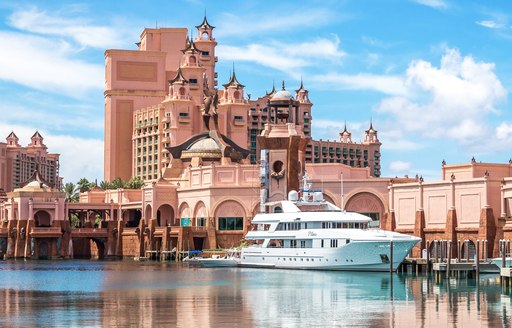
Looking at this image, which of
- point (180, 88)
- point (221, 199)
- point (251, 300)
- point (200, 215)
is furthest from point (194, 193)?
point (251, 300)

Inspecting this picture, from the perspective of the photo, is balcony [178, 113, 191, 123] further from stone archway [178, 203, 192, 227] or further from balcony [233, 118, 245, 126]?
stone archway [178, 203, 192, 227]

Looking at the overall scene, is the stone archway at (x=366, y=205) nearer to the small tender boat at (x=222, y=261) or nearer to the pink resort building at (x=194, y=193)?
the pink resort building at (x=194, y=193)

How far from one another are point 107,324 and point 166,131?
5185 inches

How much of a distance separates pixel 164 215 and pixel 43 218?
21499mm

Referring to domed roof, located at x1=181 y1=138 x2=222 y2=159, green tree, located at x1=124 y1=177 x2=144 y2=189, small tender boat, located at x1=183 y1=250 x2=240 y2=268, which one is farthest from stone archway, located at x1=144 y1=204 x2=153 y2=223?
small tender boat, located at x1=183 y1=250 x2=240 y2=268

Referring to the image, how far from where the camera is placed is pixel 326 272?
102 metres

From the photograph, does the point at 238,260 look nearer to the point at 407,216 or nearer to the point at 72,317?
the point at 407,216

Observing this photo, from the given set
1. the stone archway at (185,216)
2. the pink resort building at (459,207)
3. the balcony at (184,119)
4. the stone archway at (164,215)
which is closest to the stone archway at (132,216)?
the stone archway at (164,215)

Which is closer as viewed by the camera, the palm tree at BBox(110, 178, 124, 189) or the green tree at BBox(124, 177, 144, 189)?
the green tree at BBox(124, 177, 144, 189)

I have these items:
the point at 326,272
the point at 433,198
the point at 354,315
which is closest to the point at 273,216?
the point at 326,272

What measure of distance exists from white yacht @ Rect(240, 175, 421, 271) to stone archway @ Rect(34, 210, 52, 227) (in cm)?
5929

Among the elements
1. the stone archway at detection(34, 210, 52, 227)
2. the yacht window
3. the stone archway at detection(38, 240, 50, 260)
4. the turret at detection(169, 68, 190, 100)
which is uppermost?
the turret at detection(169, 68, 190, 100)

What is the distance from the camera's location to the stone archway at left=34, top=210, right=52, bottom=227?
163875 millimetres

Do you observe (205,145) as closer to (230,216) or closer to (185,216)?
(185,216)
